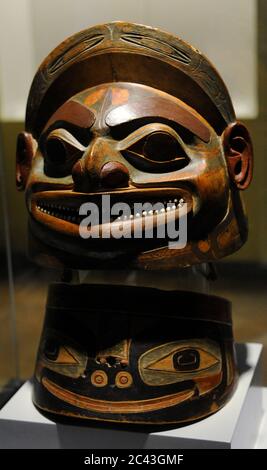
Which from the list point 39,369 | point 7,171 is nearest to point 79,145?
point 39,369

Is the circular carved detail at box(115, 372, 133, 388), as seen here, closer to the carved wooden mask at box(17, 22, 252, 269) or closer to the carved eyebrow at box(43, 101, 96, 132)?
the carved wooden mask at box(17, 22, 252, 269)

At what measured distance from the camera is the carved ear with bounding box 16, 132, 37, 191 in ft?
5.82

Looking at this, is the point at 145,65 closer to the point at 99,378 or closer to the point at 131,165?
the point at 131,165

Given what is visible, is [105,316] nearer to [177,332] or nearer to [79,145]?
[177,332]

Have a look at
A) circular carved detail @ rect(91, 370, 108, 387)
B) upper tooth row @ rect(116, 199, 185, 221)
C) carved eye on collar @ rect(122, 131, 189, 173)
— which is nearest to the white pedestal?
circular carved detail @ rect(91, 370, 108, 387)

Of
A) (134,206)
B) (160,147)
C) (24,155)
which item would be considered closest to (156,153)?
(160,147)

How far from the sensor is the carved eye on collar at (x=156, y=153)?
1578 millimetres

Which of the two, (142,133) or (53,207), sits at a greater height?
(142,133)

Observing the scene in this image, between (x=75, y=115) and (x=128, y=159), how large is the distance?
0.16 meters

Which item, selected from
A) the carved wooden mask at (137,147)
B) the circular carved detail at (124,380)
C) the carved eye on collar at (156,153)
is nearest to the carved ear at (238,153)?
the carved wooden mask at (137,147)

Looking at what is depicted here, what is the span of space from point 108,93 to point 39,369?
2.23 feet

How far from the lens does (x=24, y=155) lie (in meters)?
1.79

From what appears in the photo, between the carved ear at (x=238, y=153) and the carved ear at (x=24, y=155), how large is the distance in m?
0.46

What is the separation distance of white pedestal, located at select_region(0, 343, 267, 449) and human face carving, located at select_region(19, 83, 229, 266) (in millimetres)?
418
